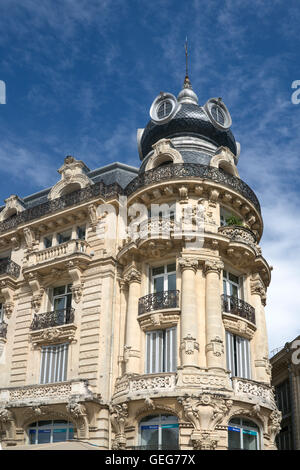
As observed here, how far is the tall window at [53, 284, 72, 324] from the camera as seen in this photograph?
84.5ft

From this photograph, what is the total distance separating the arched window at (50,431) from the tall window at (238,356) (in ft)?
24.0

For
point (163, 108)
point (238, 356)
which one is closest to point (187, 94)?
point (163, 108)

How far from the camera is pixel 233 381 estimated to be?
21.8 metres

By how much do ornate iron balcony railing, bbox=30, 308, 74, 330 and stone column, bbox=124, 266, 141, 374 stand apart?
3.05 m

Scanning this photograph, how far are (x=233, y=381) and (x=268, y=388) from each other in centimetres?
220

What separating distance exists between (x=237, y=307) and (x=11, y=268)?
12520mm

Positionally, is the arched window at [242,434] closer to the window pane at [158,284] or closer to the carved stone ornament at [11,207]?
the window pane at [158,284]

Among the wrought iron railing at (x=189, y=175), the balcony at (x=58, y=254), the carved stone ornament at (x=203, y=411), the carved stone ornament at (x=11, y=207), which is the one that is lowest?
the carved stone ornament at (x=203, y=411)

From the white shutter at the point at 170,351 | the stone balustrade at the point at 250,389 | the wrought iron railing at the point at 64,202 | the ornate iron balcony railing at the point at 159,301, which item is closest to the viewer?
the stone balustrade at the point at 250,389

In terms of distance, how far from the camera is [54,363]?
82.4ft

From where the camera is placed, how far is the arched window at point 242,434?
21.3 m

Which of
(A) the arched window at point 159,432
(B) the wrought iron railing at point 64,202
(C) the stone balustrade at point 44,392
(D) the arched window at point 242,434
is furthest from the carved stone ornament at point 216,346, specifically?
(B) the wrought iron railing at point 64,202

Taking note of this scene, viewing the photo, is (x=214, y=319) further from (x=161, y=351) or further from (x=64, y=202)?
(x=64, y=202)

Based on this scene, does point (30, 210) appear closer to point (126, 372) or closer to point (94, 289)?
point (94, 289)
